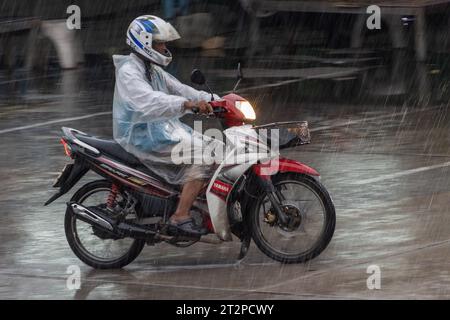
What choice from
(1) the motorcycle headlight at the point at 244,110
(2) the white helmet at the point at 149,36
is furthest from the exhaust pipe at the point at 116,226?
(2) the white helmet at the point at 149,36

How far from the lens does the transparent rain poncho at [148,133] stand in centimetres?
885

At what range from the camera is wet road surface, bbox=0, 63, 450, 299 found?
8359 millimetres

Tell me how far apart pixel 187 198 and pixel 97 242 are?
33.4 inches

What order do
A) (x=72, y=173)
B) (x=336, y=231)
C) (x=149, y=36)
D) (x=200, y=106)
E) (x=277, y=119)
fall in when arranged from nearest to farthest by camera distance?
1. (x=200, y=106)
2. (x=149, y=36)
3. (x=72, y=173)
4. (x=336, y=231)
5. (x=277, y=119)

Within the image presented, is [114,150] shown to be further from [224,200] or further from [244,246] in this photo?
[244,246]

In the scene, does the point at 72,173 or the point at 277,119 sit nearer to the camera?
the point at 72,173

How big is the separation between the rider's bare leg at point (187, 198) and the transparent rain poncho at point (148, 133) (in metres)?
0.05

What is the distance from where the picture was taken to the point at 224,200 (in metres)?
8.87

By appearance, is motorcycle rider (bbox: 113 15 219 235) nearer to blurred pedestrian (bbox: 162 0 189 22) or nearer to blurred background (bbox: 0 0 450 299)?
blurred background (bbox: 0 0 450 299)

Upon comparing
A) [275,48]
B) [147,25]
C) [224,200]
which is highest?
A: [275,48]

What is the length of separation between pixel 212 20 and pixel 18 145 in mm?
9414

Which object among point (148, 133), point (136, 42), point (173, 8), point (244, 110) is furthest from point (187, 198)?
point (173, 8)

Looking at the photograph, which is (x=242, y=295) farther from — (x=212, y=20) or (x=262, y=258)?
(x=212, y=20)
